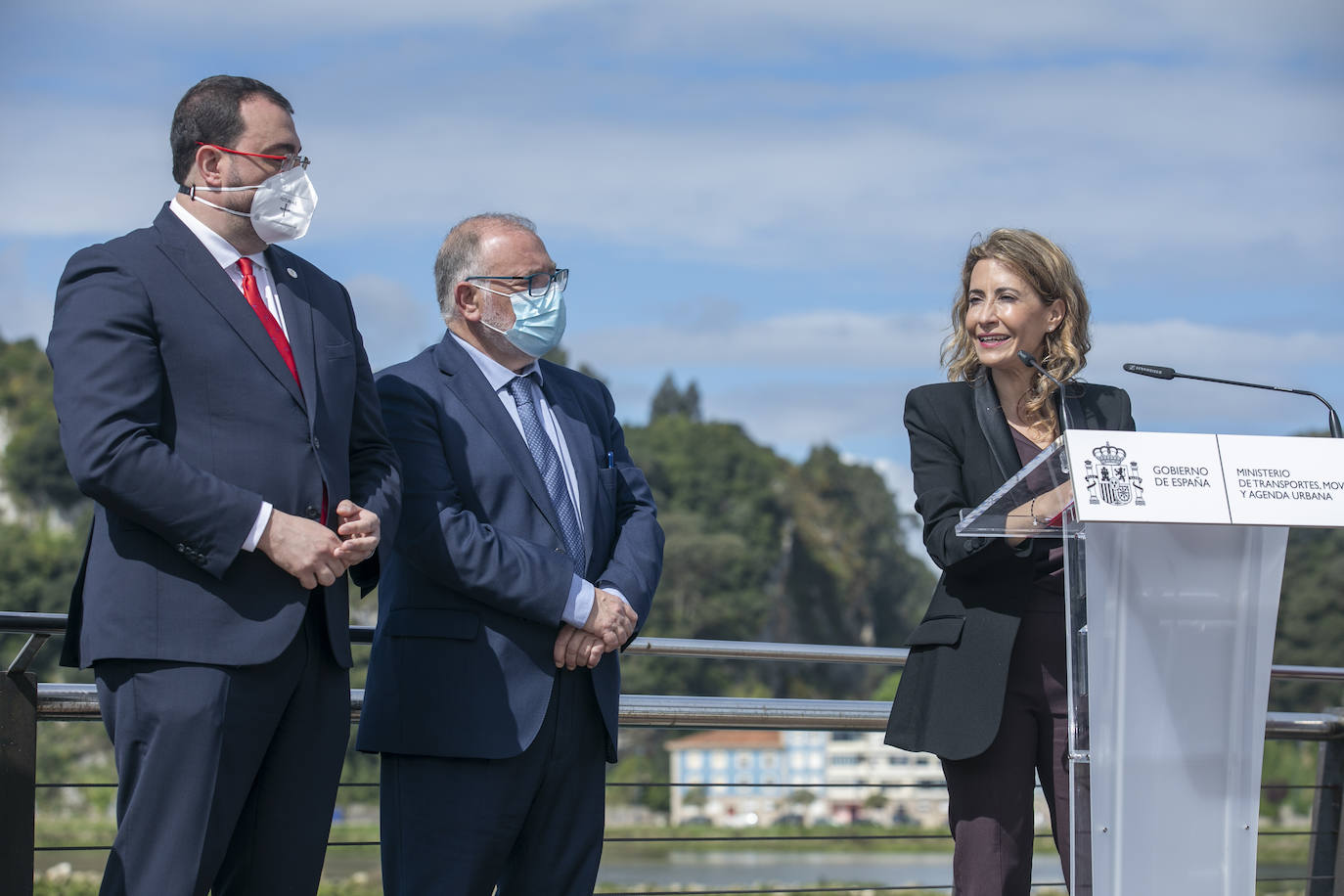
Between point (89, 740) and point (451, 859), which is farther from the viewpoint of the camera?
point (89, 740)

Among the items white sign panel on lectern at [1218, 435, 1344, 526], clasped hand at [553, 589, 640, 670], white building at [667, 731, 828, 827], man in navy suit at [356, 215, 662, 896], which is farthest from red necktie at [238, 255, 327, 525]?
white building at [667, 731, 828, 827]

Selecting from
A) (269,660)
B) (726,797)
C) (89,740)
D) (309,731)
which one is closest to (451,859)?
(309,731)

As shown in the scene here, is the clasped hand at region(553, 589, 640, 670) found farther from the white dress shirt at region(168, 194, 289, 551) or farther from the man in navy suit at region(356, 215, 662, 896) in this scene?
the white dress shirt at region(168, 194, 289, 551)

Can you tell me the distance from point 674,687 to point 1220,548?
219ft

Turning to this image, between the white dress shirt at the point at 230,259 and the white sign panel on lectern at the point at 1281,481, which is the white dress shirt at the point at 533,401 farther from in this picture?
the white sign panel on lectern at the point at 1281,481

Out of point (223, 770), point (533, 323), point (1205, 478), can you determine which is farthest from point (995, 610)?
point (223, 770)

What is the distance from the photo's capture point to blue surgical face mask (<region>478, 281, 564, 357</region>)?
3619mm

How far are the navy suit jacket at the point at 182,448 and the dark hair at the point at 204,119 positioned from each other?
Result: 0.43ft

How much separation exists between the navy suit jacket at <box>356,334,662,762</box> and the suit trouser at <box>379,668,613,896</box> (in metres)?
0.05

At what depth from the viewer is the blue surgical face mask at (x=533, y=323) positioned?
3.62 m

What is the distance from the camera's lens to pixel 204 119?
310cm

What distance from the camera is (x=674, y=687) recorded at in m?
68.8

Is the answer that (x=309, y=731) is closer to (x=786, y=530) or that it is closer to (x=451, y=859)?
(x=451, y=859)

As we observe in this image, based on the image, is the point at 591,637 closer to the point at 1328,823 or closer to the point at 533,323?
the point at 533,323
